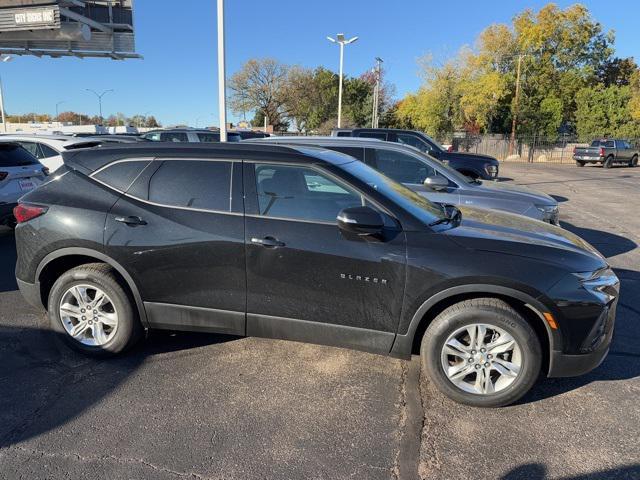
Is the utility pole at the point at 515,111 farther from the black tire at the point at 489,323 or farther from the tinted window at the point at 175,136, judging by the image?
the black tire at the point at 489,323

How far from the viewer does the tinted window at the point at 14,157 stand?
7.39 m

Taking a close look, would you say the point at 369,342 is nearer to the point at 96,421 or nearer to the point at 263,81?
the point at 96,421

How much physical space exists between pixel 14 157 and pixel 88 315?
518cm

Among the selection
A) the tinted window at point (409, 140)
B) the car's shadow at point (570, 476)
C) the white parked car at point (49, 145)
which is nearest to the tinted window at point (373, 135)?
the tinted window at point (409, 140)

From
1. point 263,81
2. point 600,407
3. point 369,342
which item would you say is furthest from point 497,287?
point 263,81

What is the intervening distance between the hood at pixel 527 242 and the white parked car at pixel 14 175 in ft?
22.4

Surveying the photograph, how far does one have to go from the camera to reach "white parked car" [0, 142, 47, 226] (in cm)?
718

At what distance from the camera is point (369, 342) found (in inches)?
132

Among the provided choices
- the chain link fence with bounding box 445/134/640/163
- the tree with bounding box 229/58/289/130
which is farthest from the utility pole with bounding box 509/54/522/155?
the tree with bounding box 229/58/289/130

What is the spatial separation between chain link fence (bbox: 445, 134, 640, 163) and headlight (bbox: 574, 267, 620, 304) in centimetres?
4231

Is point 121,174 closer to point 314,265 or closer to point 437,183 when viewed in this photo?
point 314,265

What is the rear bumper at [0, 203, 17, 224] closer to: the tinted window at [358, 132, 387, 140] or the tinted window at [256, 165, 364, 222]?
the tinted window at [256, 165, 364, 222]

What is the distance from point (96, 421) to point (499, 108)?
1956 inches

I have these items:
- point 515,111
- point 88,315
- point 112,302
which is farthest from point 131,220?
point 515,111
